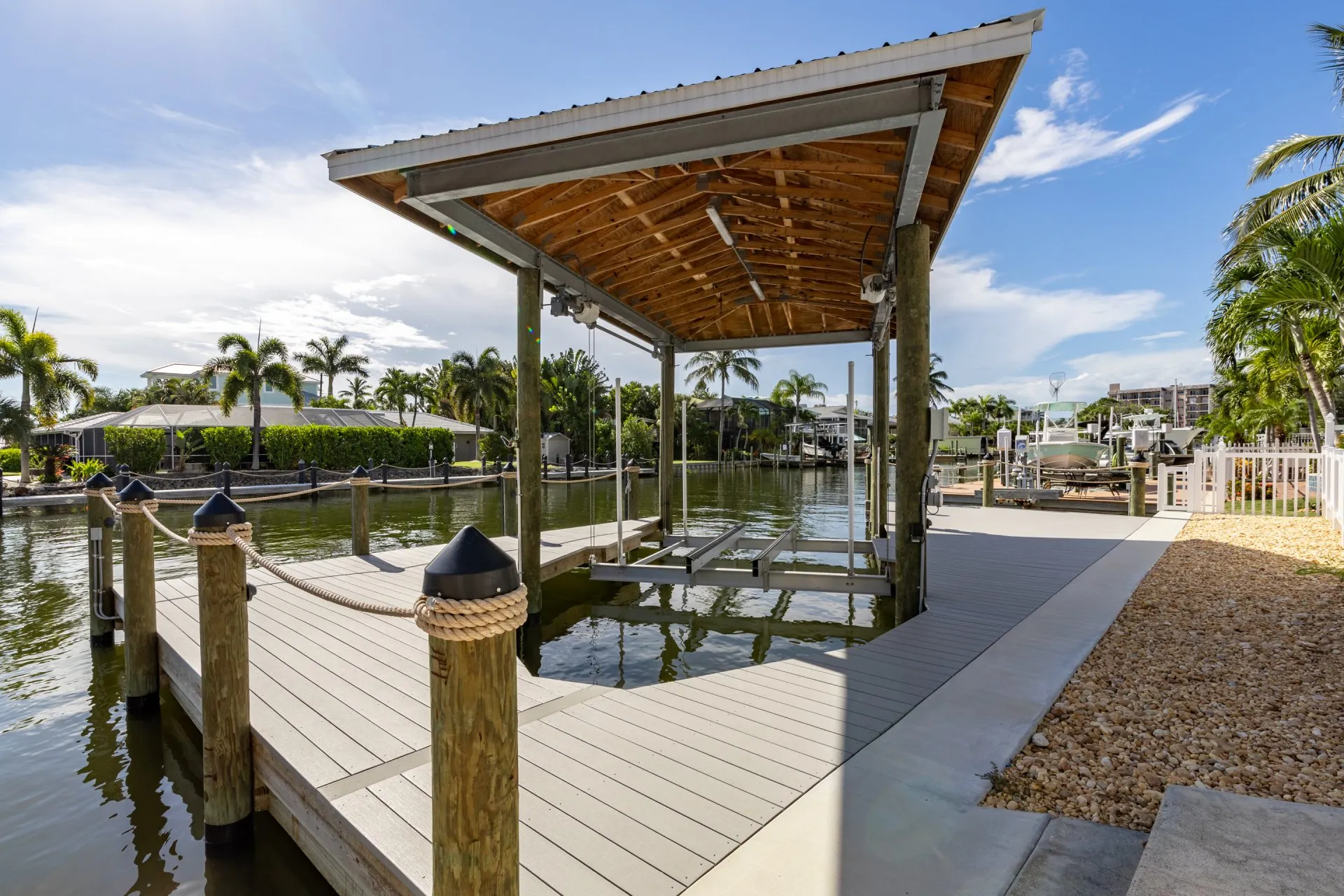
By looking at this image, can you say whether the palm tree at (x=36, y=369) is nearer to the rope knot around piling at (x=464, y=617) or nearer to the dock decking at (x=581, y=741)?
the dock decking at (x=581, y=741)

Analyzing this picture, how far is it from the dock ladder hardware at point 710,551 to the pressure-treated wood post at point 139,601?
4.28m

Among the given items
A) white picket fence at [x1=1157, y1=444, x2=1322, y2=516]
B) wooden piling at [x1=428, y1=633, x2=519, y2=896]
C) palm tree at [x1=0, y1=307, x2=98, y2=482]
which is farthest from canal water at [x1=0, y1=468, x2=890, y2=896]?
palm tree at [x1=0, y1=307, x2=98, y2=482]

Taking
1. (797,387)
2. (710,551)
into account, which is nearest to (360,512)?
(710,551)

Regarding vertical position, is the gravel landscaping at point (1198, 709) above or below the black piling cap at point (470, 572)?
below

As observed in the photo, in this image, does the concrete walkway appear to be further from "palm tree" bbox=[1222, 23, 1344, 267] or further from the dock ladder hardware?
"palm tree" bbox=[1222, 23, 1344, 267]

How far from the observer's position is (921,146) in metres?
3.71

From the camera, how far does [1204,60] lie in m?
9.12

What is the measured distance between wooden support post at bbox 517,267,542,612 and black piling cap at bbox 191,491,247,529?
2.92m

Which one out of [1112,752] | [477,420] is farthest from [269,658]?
[477,420]

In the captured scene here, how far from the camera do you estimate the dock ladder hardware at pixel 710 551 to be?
19.7 ft

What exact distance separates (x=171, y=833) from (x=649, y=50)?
6.51m

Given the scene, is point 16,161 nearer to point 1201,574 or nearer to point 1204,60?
point 1201,574

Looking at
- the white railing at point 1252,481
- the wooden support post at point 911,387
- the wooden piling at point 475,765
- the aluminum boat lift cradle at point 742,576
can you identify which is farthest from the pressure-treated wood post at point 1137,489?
the wooden piling at point 475,765

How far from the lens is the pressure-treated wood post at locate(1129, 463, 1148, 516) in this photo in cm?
1119
